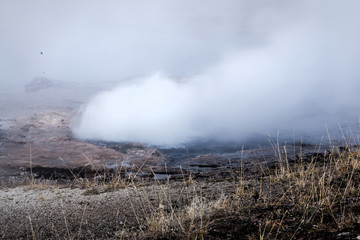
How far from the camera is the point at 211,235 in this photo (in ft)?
11.0

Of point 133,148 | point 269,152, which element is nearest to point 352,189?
point 269,152

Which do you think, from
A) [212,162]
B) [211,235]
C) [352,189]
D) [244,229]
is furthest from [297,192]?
[212,162]

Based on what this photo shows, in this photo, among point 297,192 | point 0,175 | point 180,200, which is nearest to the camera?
point 297,192

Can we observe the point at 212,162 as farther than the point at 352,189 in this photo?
Yes

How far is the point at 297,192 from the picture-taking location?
177 inches

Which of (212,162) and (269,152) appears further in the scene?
(269,152)

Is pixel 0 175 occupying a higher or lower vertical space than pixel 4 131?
lower

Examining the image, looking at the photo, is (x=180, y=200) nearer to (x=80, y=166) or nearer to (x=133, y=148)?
(x=80, y=166)

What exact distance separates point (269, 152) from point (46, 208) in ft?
34.9

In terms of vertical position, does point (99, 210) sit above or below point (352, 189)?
below

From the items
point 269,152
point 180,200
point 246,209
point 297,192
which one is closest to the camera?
point 246,209

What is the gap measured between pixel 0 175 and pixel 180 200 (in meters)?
9.85

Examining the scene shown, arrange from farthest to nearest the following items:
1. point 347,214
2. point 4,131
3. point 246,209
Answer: point 4,131, point 246,209, point 347,214

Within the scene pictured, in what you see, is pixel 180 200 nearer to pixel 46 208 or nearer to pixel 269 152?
pixel 46 208
